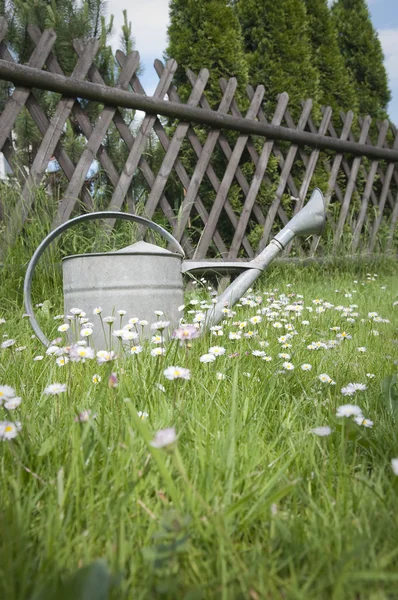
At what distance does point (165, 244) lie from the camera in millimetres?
3084

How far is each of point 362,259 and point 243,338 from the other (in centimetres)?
315

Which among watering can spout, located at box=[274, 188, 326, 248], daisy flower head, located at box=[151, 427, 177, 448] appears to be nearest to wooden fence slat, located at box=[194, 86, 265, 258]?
watering can spout, located at box=[274, 188, 326, 248]

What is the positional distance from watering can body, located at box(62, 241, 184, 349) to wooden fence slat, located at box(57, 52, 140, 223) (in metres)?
1.17

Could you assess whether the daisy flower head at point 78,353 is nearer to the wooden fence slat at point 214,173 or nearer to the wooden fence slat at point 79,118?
the wooden fence slat at point 79,118

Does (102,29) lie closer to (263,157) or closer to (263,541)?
(263,157)

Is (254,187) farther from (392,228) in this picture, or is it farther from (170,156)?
(392,228)

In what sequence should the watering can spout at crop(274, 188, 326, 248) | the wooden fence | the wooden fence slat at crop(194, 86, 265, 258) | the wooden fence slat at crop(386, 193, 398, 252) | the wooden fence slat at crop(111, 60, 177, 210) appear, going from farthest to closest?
the wooden fence slat at crop(386, 193, 398, 252), the wooden fence slat at crop(194, 86, 265, 258), the wooden fence slat at crop(111, 60, 177, 210), the wooden fence, the watering can spout at crop(274, 188, 326, 248)

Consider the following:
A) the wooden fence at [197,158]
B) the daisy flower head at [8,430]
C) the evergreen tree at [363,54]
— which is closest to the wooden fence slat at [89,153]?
the wooden fence at [197,158]

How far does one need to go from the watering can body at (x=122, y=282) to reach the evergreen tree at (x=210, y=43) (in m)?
3.08

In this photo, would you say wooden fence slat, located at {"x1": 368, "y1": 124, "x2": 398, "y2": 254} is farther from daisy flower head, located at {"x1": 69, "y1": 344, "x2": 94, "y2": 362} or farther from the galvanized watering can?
daisy flower head, located at {"x1": 69, "y1": 344, "x2": 94, "y2": 362}

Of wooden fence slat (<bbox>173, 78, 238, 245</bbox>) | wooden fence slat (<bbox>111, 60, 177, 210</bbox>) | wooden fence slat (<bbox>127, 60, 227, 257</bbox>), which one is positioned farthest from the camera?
wooden fence slat (<bbox>173, 78, 238, 245</bbox>)

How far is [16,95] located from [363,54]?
18.8 feet

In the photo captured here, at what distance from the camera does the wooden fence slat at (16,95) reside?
262 centimetres

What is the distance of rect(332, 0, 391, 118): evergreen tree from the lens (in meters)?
6.79
